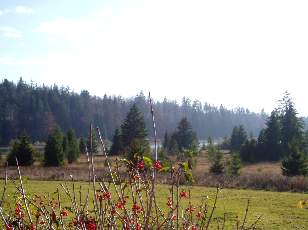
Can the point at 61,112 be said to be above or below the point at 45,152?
above

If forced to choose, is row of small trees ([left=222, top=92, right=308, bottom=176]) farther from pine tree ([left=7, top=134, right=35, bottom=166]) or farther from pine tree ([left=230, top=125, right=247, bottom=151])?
pine tree ([left=7, top=134, right=35, bottom=166])

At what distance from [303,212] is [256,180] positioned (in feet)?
26.1

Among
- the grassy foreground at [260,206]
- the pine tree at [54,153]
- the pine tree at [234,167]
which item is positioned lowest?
the grassy foreground at [260,206]

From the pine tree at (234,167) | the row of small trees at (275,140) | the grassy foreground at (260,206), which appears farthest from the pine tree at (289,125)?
the grassy foreground at (260,206)

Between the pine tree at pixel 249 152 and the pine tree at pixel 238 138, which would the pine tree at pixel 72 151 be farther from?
the pine tree at pixel 238 138

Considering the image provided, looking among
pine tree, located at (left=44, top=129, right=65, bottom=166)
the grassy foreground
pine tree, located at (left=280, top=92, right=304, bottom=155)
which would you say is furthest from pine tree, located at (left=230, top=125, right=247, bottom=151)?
Answer: the grassy foreground

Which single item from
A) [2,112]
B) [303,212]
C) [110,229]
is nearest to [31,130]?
[2,112]

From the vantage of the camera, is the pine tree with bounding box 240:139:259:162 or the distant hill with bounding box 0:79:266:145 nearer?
the pine tree with bounding box 240:139:259:162

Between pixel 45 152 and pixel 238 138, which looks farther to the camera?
pixel 238 138

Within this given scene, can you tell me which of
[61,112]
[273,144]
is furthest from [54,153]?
[61,112]

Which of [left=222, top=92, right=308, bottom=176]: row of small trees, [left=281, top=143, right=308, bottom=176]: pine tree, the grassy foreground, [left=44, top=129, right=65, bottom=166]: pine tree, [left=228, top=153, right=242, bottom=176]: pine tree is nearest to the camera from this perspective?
the grassy foreground

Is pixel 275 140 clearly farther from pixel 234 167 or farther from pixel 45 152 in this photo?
pixel 45 152

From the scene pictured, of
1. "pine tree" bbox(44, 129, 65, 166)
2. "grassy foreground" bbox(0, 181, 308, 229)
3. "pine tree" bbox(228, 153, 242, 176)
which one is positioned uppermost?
"pine tree" bbox(44, 129, 65, 166)

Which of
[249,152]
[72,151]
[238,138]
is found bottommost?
[249,152]
